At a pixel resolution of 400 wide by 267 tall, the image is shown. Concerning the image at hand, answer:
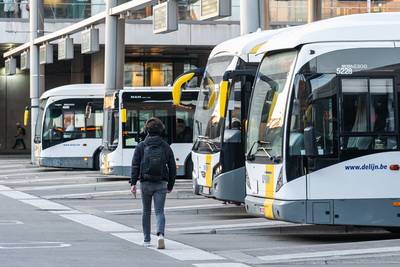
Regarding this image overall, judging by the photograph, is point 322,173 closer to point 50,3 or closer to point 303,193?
point 303,193

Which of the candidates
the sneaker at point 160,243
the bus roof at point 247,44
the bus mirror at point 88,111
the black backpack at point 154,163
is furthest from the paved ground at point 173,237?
the bus mirror at point 88,111

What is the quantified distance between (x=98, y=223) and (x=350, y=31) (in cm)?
Result: 636

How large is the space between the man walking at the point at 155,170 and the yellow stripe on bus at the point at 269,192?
1.67m

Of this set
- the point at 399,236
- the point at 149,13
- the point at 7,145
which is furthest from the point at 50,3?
the point at 399,236

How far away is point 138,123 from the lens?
102 ft

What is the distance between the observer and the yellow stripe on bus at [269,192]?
50.7ft

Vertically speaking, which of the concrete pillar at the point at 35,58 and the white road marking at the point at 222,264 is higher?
the concrete pillar at the point at 35,58

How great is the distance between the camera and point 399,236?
17.0 meters

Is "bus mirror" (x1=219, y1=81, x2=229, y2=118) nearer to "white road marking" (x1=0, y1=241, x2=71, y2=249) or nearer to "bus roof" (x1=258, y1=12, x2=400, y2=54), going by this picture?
"bus roof" (x1=258, y1=12, x2=400, y2=54)

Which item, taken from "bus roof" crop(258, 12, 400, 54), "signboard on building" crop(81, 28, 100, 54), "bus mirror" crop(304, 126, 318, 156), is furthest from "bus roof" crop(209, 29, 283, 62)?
"signboard on building" crop(81, 28, 100, 54)

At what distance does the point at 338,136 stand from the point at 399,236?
276 cm

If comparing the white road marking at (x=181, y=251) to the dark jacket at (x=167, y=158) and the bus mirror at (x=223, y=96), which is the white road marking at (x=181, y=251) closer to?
the dark jacket at (x=167, y=158)

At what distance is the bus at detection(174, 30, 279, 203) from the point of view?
738 inches

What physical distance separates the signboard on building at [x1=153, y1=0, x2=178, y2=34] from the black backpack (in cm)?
955
